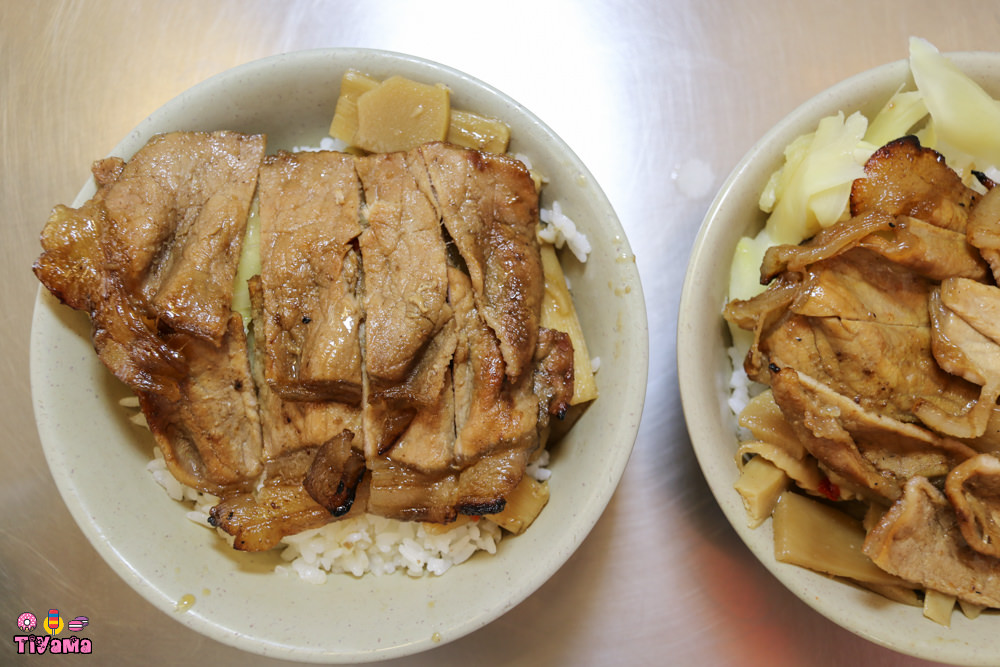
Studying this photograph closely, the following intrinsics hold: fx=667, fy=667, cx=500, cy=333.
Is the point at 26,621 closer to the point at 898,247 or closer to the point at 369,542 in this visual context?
the point at 369,542

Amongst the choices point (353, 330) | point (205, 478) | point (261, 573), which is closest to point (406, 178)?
point (353, 330)

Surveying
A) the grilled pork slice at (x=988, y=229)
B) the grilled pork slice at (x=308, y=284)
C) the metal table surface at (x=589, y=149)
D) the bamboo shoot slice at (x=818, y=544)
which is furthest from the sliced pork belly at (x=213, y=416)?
the grilled pork slice at (x=988, y=229)

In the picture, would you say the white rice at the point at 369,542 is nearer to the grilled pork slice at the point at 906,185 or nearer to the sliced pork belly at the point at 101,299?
the sliced pork belly at the point at 101,299

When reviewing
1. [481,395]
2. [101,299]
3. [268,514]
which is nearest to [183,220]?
[101,299]

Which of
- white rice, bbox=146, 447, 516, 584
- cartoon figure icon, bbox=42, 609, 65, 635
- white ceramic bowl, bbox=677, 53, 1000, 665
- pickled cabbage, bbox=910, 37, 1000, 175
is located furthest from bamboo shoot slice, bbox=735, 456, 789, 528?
cartoon figure icon, bbox=42, 609, 65, 635

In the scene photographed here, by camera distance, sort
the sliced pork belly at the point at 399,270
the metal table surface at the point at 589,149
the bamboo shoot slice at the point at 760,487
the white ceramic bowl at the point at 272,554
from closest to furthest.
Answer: the sliced pork belly at the point at 399,270
the white ceramic bowl at the point at 272,554
the bamboo shoot slice at the point at 760,487
the metal table surface at the point at 589,149

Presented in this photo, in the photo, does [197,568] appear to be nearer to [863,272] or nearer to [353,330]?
[353,330]
